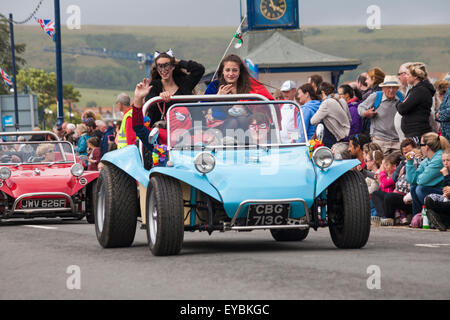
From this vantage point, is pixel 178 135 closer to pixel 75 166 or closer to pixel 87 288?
pixel 87 288

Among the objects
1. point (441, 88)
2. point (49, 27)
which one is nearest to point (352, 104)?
point (441, 88)

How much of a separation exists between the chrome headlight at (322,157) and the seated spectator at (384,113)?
7.12 m

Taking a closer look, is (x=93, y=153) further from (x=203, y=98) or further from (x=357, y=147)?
(x=203, y=98)

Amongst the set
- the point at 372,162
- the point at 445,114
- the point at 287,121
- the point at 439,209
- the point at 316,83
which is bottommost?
the point at 439,209

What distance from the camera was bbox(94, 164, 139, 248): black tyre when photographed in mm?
10078

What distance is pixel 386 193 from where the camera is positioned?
14.4 meters

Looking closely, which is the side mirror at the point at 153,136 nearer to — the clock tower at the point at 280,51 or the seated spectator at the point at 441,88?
the seated spectator at the point at 441,88

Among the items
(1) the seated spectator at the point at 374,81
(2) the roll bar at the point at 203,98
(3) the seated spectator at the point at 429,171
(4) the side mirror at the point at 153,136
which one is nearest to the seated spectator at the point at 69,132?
(1) the seated spectator at the point at 374,81

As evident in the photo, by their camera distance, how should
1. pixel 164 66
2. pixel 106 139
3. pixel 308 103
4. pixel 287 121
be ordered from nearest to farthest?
pixel 287 121, pixel 164 66, pixel 308 103, pixel 106 139

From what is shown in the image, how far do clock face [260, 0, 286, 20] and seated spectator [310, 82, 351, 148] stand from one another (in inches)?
1397

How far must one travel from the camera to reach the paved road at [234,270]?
20.9ft

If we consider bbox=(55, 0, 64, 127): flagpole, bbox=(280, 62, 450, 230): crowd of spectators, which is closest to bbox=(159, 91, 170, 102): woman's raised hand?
bbox=(280, 62, 450, 230): crowd of spectators

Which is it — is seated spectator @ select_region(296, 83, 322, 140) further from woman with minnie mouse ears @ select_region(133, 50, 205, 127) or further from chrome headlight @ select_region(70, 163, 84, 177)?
woman with minnie mouse ears @ select_region(133, 50, 205, 127)

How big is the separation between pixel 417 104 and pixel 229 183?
6579 mm
